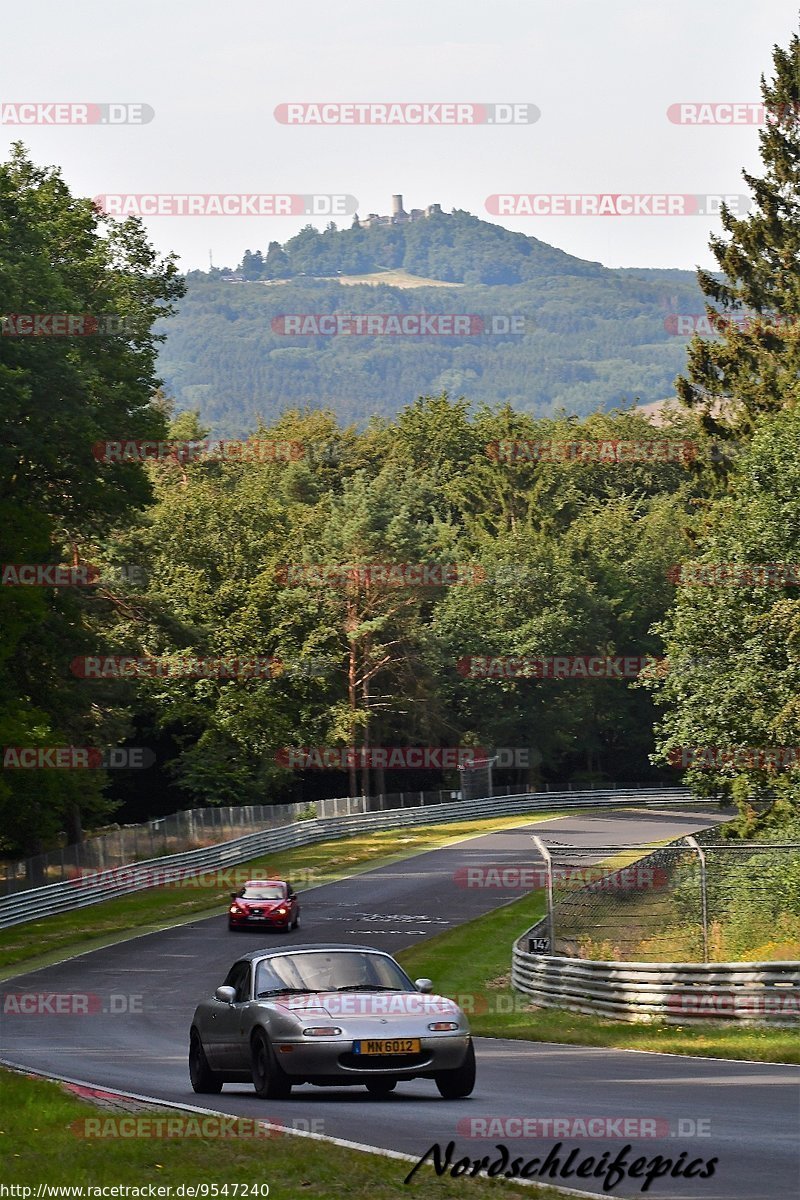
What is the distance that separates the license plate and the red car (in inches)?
1095

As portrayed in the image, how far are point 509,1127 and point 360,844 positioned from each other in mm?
56097

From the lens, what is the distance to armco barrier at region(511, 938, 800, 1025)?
66.8ft

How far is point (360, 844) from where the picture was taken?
2657 inches

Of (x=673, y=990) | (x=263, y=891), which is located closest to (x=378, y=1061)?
(x=673, y=990)

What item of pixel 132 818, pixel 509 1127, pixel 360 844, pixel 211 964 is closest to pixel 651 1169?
pixel 509 1127

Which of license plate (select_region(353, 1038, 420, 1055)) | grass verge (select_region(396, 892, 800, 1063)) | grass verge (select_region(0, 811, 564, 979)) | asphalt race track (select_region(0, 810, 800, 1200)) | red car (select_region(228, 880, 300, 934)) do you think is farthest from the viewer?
red car (select_region(228, 880, 300, 934))

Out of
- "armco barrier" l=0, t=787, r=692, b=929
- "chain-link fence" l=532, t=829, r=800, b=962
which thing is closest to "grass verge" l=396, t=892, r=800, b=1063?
"chain-link fence" l=532, t=829, r=800, b=962

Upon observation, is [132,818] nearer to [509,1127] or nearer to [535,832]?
[535,832]

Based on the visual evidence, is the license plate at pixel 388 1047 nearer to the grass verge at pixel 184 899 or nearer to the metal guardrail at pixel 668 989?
the metal guardrail at pixel 668 989

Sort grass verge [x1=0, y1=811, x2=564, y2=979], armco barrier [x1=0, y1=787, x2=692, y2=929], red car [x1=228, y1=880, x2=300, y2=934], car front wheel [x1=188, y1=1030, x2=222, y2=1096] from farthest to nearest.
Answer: armco barrier [x1=0, y1=787, x2=692, y2=929] → red car [x1=228, y1=880, x2=300, y2=934] → grass verge [x1=0, y1=811, x2=564, y2=979] → car front wheel [x1=188, y1=1030, x2=222, y2=1096]

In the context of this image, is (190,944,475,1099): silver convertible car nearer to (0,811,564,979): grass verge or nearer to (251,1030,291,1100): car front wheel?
(251,1030,291,1100): car front wheel

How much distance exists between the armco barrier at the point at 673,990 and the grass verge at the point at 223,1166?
1033 centimetres

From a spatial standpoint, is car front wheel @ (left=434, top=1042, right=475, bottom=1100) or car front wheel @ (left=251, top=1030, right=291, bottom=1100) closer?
car front wheel @ (left=434, top=1042, right=475, bottom=1100)

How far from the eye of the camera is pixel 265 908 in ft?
136
